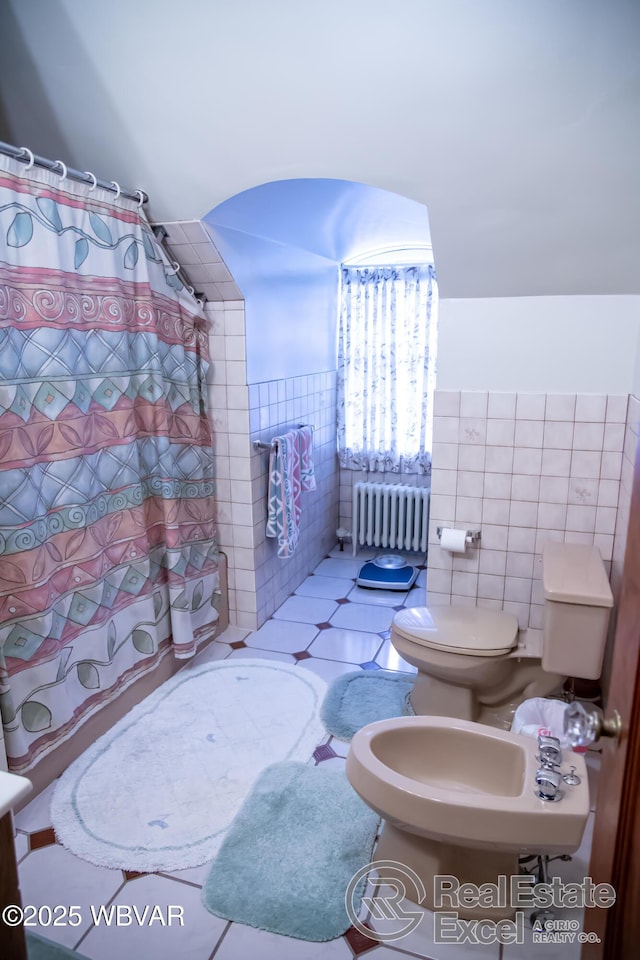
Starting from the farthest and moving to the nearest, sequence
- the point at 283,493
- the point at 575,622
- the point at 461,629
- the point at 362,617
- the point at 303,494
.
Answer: the point at 303,494
the point at 362,617
the point at 283,493
the point at 461,629
the point at 575,622

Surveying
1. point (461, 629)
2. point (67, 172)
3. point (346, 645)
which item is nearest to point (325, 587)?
point (346, 645)

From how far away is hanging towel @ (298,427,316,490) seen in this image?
3354 millimetres

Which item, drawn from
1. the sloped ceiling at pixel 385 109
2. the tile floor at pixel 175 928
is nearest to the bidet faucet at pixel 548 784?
the tile floor at pixel 175 928

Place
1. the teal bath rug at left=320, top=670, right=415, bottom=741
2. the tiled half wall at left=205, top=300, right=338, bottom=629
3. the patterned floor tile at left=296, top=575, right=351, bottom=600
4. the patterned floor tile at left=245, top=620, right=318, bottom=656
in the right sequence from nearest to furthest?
the teal bath rug at left=320, top=670, right=415, bottom=741 < the tiled half wall at left=205, top=300, right=338, bottom=629 < the patterned floor tile at left=245, top=620, right=318, bottom=656 < the patterned floor tile at left=296, top=575, right=351, bottom=600

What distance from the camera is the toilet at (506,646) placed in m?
2.06

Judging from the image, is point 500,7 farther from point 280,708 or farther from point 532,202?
point 280,708

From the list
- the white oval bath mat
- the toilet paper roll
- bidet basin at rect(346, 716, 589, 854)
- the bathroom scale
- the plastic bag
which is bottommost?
the white oval bath mat

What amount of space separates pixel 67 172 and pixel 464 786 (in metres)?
2.33

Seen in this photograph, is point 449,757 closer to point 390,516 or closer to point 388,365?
point 390,516

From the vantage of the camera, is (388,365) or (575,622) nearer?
(575,622)

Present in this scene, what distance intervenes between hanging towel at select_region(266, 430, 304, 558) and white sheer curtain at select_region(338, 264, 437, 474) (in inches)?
39.8

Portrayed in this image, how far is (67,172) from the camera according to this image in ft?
6.75

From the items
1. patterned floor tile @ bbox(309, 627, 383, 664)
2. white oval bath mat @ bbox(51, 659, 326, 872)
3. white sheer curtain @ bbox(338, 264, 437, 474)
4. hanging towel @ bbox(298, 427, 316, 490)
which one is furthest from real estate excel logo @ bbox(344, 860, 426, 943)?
white sheer curtain @ bbox(338, 264, 437, 474)

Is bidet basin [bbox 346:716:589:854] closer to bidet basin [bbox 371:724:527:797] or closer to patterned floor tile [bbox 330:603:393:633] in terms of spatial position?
bidet basin [bbox 371:724:527:797]
